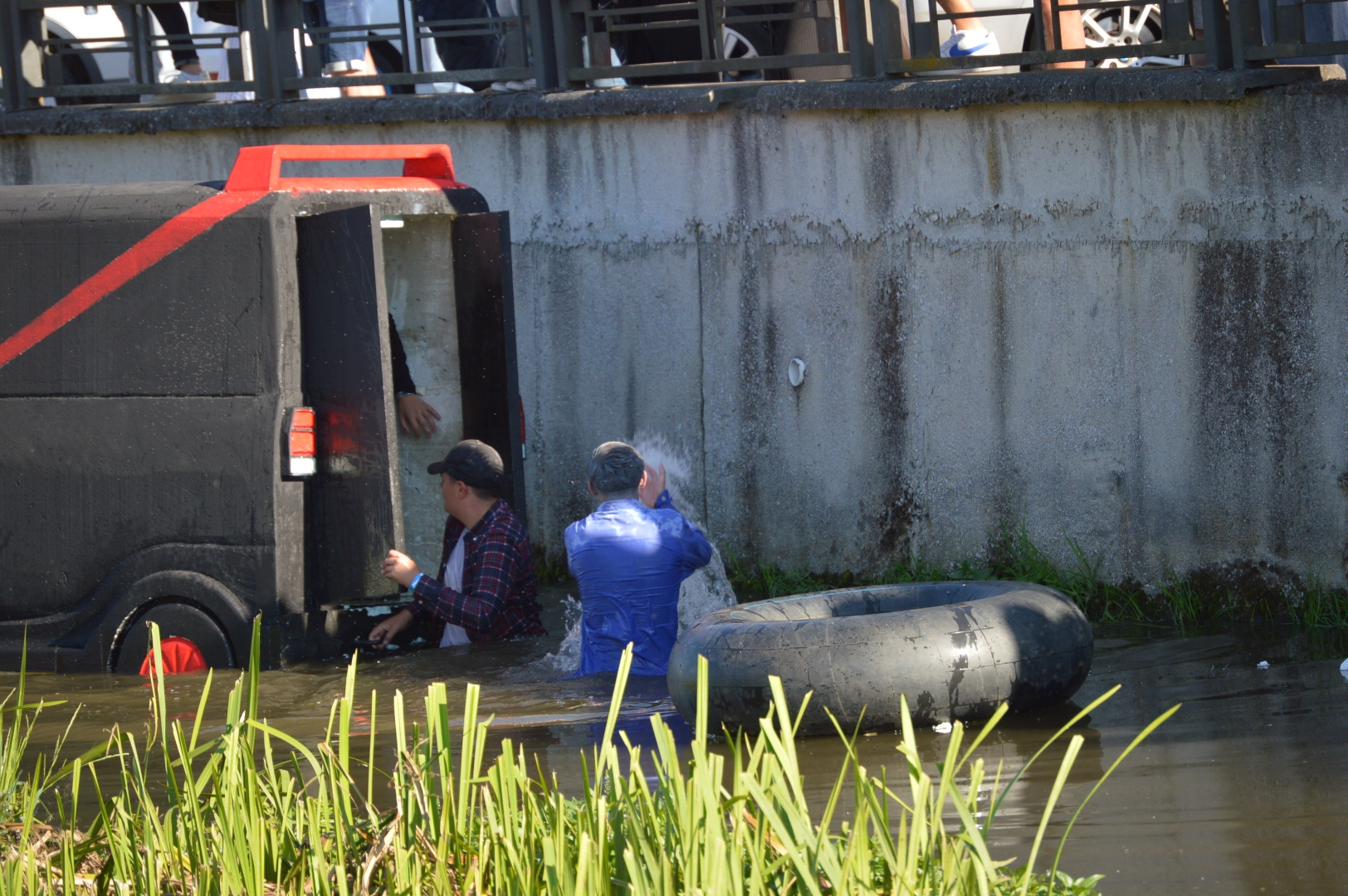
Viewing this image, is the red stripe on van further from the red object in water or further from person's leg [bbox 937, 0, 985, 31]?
person's leg [bbox 937, 0, 985, 31]

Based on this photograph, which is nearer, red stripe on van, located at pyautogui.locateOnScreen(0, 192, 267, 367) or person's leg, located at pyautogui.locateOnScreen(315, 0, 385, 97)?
red stripe on van, located at pyautogui.locateOnScreen(0, 192, 267, 367)

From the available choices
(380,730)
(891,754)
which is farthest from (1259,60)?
(380,730)

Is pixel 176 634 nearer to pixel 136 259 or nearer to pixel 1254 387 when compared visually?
pixel 136 259

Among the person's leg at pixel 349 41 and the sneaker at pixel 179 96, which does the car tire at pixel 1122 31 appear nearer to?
the person's leg at pixel 349 41

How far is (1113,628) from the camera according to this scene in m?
6.63

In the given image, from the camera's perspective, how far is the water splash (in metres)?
7.80

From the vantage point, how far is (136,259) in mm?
6625

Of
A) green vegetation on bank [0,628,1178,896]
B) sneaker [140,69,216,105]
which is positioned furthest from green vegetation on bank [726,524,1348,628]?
sneaker [140,69,216,105]

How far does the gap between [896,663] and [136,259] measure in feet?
11.6

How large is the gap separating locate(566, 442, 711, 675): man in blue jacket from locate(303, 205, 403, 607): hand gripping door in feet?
2.84

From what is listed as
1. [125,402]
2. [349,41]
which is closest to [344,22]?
[349,41]

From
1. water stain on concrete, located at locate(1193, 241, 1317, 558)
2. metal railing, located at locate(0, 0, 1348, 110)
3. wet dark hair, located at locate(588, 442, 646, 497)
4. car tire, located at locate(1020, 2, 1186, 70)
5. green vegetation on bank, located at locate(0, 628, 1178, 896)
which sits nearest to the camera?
green vegetation on bank, located at locate(0, 628, 1178, 896)

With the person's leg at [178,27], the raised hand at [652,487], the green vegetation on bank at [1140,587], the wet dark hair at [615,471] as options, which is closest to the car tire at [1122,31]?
the green vegetation on bank at [1140,587]

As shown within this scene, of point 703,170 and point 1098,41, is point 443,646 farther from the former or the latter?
point 1098,41
